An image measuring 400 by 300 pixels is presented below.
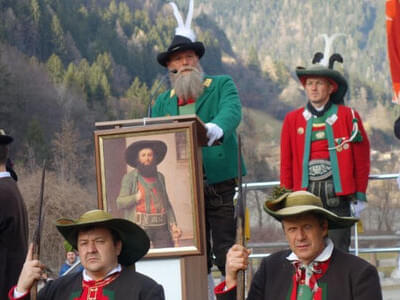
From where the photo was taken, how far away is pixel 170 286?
5.80 meters

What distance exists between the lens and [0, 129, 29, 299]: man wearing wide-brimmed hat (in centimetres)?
658

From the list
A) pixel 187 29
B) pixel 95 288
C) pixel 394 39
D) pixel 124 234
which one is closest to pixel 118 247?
pixel 124 234

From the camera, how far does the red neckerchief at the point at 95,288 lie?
15.5 feet

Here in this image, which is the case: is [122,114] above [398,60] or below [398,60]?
above

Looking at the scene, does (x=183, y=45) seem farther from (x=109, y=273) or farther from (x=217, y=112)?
(x=109, y=273)

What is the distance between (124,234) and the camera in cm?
477

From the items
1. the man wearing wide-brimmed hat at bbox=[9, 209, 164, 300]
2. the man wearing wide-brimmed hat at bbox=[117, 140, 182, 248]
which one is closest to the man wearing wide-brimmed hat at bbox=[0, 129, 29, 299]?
the man wearing wide-brimmed hat at bbox=[117, 140, 182, 248]

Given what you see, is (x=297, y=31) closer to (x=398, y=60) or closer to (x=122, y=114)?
(x=122, y=114)

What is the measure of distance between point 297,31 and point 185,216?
11149 cm

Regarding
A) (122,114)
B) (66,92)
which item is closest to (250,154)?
(122,114)

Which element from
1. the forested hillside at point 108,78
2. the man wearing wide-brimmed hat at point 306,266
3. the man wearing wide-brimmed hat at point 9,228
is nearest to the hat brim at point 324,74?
the man wearing wide-brimmed hat at point 9,228

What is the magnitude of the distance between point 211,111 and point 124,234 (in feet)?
6.17

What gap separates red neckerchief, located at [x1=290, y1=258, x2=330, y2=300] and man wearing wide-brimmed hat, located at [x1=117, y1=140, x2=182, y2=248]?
136 centimetres

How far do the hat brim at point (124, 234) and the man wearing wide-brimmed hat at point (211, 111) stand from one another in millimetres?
1502
